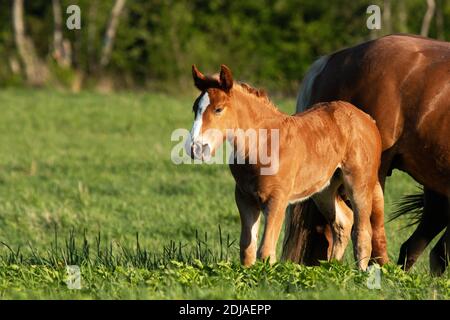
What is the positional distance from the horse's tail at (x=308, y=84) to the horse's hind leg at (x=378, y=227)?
129 cm

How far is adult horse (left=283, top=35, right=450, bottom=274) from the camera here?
7637mm

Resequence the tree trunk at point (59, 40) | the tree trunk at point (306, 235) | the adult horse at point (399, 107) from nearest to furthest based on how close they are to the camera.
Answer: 1. the adult horse at point (399, 107)
2. the tree trunk at point (306, 235)
3. the tree trunk at point (59, 40)

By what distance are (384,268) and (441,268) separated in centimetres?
217

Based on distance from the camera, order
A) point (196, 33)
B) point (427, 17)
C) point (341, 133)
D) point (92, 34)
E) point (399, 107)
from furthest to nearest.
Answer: point (92, 34), point (196, 33), point (427, 17), point (399, 107), point (341, 133)

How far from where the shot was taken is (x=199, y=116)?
239 inches

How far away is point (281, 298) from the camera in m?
5.70

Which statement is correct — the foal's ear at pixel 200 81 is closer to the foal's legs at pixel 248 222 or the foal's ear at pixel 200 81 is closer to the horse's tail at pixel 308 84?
the foal's legs at pixel 248 222

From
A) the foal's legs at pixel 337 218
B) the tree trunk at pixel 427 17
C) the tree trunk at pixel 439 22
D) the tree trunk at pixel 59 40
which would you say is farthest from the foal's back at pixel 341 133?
the tree trunk at pixel 59 40

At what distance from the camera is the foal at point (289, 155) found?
6.18 m

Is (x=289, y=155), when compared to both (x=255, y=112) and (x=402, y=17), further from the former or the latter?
(x=402, y=17)

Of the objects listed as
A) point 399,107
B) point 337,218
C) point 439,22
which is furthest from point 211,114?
point 439,22

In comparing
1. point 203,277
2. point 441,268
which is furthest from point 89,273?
point 441,268

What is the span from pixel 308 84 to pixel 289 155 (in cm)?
216
